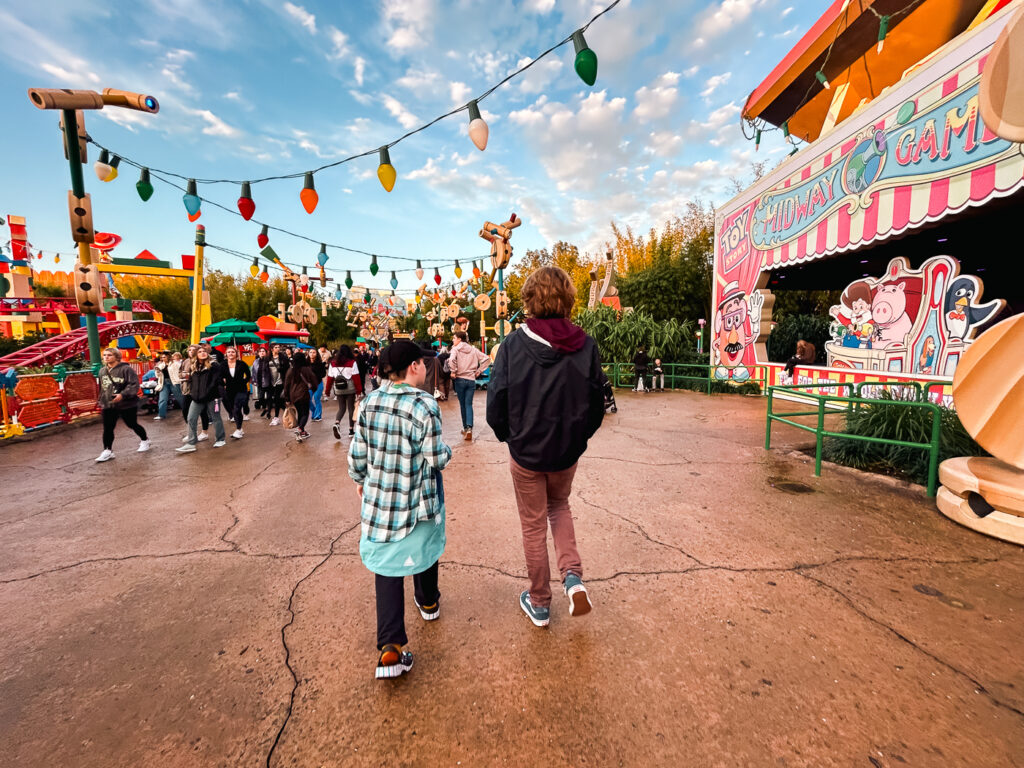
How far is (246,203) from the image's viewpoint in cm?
712

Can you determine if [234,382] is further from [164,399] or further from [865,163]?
[865,163]

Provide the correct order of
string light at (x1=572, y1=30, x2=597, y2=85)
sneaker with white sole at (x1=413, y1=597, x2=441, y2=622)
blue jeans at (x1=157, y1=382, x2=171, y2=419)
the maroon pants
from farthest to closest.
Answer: blue jeans at (x1=157, y1=382, x2=171, y2=419) < string light at (x1=572, y1=30, x2=597, y2=85) < sneaker with white sole at (x1=413, y1=597, x2=441, y2=622) < the maroon pants

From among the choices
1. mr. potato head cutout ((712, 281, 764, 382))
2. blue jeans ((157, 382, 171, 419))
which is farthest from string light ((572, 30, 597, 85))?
blue jeans ((157, 382, 171, 419))

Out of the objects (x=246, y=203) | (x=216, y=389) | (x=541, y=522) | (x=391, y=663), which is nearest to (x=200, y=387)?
(x=216, y=389)

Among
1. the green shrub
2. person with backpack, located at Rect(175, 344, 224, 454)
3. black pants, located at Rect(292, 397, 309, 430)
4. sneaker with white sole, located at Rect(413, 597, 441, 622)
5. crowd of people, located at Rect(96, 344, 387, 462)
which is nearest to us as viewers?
sneaker with white sole, located at Rect(413, 597, 441, 622)

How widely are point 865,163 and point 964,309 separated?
3.25 meters

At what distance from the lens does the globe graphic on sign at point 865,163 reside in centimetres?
781

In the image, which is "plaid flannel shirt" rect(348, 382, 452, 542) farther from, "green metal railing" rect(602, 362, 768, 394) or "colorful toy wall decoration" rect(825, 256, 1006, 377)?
"green metal railing" rect(602, 362, 768, 394)

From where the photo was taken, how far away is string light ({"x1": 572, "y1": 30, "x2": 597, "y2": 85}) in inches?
177

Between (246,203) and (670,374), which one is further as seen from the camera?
(670,374)

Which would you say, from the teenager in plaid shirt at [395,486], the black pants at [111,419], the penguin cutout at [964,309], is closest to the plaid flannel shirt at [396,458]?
the teenager in plaid shirt at [395,486]

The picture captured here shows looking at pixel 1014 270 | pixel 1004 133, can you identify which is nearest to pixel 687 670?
pixel 1004 133

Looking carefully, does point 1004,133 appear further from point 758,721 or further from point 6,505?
point 6,505

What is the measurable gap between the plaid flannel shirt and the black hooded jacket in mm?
351
